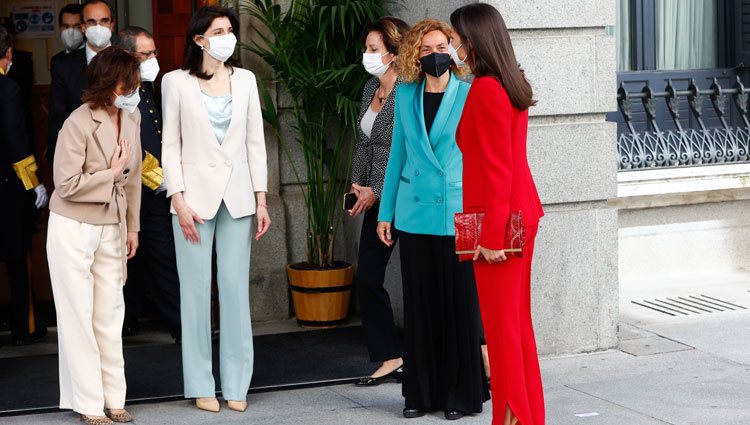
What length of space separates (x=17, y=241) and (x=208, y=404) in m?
2.24

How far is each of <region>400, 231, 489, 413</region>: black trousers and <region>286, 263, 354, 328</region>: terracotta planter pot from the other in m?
2.18

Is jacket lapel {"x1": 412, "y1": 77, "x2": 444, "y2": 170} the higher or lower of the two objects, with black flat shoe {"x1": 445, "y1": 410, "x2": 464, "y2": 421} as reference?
higher

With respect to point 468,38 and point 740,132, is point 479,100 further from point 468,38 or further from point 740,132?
point 740,132

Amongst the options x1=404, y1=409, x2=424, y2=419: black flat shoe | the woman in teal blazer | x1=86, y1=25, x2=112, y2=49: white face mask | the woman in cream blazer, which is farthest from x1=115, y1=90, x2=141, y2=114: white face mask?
x1=404, y1=409, x2=424, y2=419: black flat shoe

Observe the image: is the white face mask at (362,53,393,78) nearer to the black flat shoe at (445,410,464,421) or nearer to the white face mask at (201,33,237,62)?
the white face mask at (201,33,237,62)

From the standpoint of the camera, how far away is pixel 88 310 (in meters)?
6.48

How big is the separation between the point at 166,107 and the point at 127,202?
1.76 ft

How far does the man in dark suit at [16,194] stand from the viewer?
311 inches

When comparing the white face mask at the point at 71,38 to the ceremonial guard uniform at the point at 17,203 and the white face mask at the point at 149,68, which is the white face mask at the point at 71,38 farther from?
the white face mask at the point at 149,68

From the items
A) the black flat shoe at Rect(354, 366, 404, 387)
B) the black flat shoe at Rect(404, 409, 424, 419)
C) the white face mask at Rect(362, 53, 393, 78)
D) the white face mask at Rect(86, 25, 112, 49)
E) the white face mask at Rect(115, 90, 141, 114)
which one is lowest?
the black flat shoe at Rect(404, 409, 424, 419)

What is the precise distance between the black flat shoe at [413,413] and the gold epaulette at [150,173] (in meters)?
2.42

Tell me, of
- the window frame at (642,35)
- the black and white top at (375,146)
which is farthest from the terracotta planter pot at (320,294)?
the window frame at (642,35)

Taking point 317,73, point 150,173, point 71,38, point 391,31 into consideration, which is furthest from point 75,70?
point 391,31

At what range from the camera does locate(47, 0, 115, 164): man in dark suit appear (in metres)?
8.05
